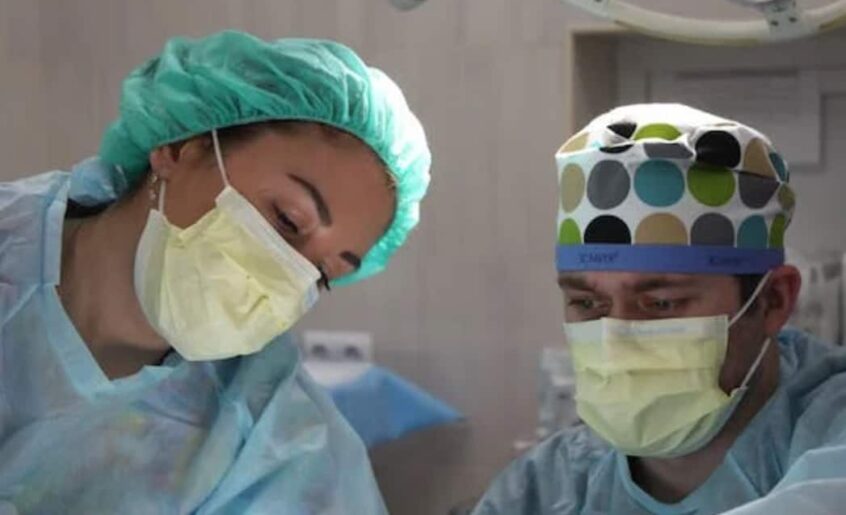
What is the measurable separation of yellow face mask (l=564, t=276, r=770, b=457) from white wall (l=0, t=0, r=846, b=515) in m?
0.94

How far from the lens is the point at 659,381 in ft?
5.02

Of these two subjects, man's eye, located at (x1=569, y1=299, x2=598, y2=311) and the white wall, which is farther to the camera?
the white wall

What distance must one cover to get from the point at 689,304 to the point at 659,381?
3.7 inches

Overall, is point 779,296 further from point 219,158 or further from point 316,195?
point 219,158

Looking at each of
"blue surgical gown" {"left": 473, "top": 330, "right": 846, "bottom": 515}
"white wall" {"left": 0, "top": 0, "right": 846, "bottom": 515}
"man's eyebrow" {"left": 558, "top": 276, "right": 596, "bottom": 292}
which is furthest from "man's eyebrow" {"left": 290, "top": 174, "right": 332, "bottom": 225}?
"white wall" {"left": 0, "top": 0, "right": 846, "bottom": 515}

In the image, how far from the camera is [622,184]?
1.53 m

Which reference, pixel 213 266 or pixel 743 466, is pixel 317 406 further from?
pixel 743 466

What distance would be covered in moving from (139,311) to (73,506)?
0.24 metres

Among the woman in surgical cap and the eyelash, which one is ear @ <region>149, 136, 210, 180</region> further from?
the eyelash

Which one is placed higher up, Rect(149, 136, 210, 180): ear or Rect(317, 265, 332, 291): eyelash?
Rect(149, 136, 210, 180): ear

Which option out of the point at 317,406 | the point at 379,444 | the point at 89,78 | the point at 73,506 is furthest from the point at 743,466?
the point at 89,78

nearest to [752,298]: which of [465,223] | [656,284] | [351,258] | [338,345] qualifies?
[656,284]

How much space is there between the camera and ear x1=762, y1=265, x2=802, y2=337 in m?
1.59

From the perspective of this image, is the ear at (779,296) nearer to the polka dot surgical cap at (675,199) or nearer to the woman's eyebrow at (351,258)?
the polka dot surgical cap at (675,199)
